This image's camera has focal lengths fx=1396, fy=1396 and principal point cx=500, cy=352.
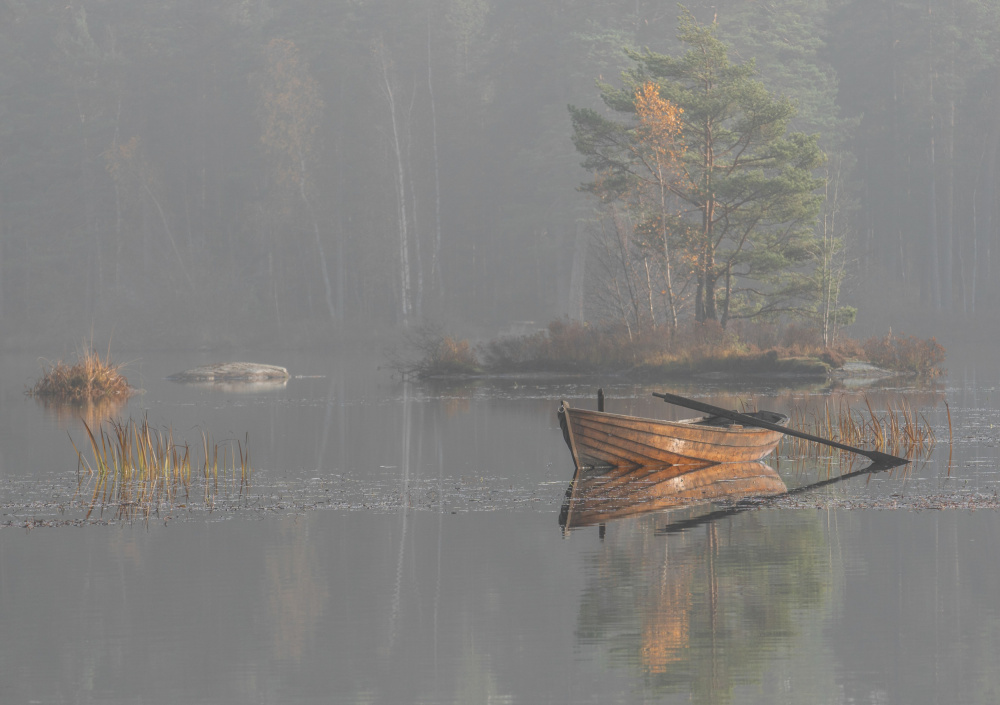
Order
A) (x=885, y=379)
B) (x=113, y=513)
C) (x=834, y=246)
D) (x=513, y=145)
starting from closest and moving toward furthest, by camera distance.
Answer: (x=113, y=513) → (x=885, y=379) → (x=834, y=246) → (x=513, y=145)

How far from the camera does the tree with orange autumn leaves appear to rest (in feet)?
135

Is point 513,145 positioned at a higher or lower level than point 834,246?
higher

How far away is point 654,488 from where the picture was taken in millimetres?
16969

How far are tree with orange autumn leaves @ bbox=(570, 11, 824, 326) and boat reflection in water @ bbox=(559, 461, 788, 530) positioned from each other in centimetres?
2274

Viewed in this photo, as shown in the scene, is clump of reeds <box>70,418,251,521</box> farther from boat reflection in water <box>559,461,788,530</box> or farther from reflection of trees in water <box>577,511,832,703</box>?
reflection of trees in water <box>577,511,832,703</box>

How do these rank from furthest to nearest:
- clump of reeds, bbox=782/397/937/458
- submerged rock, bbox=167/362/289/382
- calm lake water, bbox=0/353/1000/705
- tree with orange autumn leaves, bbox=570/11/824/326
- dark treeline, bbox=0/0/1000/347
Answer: dark treeline, bbox=0/0/1000/347 → submerged rock, bbox=167/362/289/382 → tree with orange autumn leaves, bbox=570/11/824/326 → clump of reeds, bbox=782/397/937/458 → calm lake water, bbox=0/353/1000/705

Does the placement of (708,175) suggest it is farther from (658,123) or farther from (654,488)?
(654,488)

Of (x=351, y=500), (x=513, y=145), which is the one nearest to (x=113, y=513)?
(x=351, y=500)

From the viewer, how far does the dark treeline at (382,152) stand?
66.4 meters

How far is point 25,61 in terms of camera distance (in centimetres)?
7850

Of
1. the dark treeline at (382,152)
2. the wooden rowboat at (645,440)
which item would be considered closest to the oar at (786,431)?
the wooden rowboat at (645,440)

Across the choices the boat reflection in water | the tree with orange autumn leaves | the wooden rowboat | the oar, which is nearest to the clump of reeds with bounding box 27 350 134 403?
the tree with orange autumn leaves

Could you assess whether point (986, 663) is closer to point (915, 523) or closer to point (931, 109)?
point (915, 523)

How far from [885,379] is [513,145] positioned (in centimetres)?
3611
